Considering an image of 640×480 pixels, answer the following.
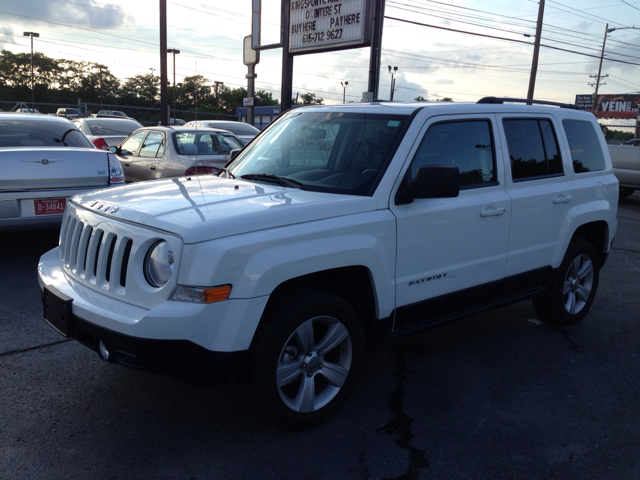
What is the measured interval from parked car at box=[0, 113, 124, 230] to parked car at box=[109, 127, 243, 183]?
1.87 metres

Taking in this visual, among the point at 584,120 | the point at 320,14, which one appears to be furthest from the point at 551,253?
the point at 320,14

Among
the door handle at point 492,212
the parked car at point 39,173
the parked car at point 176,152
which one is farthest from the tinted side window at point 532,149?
the parked car at point 176,152

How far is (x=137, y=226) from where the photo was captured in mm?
2904

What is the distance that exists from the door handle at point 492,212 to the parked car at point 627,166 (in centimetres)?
1222

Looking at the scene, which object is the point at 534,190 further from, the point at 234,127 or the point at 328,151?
the point at 234,127

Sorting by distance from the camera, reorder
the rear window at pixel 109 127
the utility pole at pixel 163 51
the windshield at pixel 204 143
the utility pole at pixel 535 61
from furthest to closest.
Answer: the utility pole at pixel 535 61, the utility pole at pixel 163 51, the rear window at pixel 109 127, the windshield at pixel 204 143

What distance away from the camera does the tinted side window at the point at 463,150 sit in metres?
3.71

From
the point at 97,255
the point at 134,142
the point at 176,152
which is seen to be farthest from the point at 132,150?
the point at 97,255

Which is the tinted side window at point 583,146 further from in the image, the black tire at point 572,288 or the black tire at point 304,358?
the black tire at point 304,358

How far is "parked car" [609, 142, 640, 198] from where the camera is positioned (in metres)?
14.4

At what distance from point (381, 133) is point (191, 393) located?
6.85 ft

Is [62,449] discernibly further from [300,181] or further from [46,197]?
[46,197]

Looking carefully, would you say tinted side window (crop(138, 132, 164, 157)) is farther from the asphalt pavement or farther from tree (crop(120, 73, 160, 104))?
tree (crop(120, 73, 160, 104))

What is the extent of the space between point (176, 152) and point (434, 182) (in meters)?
6.58
